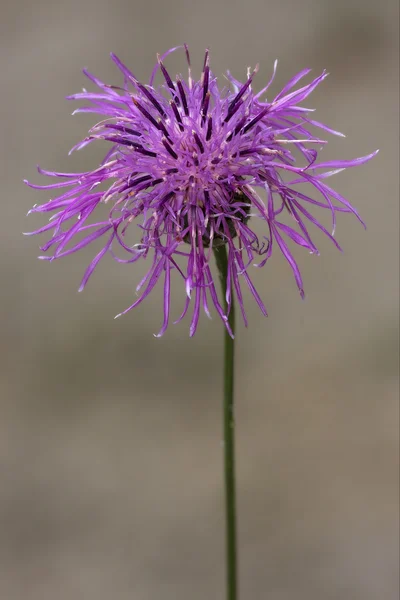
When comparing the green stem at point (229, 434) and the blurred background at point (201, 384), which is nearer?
the green stem at point (229, 434)

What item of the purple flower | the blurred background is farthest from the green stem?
the blurred background

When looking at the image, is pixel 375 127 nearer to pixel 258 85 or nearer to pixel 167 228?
pixel 258 85

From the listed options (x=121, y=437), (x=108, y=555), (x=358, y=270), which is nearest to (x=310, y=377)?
(x=358, y=270)

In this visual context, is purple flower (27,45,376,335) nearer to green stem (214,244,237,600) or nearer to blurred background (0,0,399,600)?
green stem (214,244,237,600)

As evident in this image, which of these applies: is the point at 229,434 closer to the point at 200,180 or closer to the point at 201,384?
the point at 200,180

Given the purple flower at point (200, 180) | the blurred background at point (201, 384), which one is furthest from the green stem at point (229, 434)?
the blurred background at point (201, 384)

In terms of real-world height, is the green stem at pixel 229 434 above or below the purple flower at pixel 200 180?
below

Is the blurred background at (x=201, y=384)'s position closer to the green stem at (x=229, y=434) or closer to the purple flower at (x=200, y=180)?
the green stem at (x=229, y=434)
